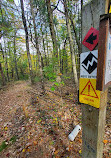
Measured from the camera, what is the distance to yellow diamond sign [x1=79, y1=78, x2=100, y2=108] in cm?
84

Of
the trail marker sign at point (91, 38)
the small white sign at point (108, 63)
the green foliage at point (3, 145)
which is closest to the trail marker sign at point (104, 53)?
the small white sign at point (108, 63)

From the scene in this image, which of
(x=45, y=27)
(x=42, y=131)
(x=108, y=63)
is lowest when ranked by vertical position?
(x=42, y=131)

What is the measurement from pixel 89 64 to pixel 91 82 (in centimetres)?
21

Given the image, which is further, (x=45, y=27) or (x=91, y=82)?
(x=45, y=27)

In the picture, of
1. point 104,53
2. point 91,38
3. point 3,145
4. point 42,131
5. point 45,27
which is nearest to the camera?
point 104,53

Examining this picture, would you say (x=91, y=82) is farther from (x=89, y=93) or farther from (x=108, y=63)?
(x=108, y=63)

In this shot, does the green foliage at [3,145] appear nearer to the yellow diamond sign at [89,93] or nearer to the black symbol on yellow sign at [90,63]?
the yellow diamond sign at [89,93]

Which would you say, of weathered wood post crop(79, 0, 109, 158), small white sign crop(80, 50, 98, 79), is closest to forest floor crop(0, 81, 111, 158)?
weathered wood post crop(79, 0, 109, 158)

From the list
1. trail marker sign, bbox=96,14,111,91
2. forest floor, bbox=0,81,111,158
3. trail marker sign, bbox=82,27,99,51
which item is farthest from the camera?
forest floor, bbox=0,81,111,158

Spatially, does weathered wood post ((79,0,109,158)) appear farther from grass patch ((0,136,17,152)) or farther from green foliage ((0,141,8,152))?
green foliage ((0,141,8,152))

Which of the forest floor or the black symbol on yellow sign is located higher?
the black symbol on yellow sign

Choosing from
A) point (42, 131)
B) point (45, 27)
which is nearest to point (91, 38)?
point (42, 131)

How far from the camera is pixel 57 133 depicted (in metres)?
2.61

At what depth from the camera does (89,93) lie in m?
0.90
